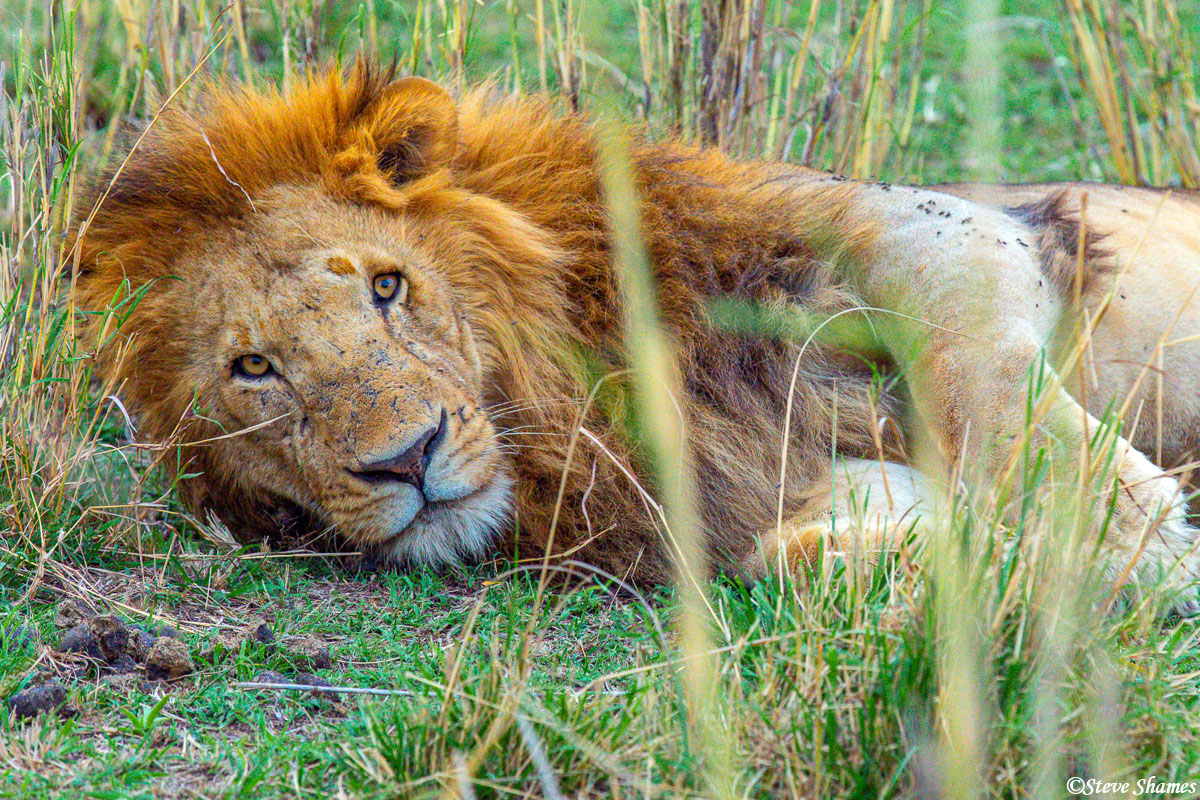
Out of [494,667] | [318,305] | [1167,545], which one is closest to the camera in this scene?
[494,667]

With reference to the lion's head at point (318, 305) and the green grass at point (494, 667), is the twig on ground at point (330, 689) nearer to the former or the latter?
the green grass at point (494, 667)

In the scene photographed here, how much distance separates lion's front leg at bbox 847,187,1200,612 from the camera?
218 cm

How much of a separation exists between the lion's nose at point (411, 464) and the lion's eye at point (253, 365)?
343 mm

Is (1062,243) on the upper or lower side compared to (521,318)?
upper

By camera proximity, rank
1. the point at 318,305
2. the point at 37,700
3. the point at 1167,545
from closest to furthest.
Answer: the point at 37,700
the point at 1167,545
the point at 318,305

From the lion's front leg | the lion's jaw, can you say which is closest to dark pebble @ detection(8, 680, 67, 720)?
the lion's jaw

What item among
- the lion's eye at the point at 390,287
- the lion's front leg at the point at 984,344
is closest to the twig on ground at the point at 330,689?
the lion's eye at the point at 390,287

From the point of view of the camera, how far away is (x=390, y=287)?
2547 millimetres

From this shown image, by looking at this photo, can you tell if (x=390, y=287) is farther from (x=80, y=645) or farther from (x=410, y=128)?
(x=80, y=645)

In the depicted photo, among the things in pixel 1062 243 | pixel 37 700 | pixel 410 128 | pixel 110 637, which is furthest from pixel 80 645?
pixel 1062 243

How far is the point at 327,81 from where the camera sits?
2.77 meters

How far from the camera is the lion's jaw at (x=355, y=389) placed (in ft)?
7.78

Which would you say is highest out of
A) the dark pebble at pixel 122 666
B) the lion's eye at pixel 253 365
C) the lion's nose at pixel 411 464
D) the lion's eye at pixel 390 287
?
the lion's eye at pixel 390 287

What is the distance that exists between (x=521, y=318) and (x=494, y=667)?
3.92 feet
